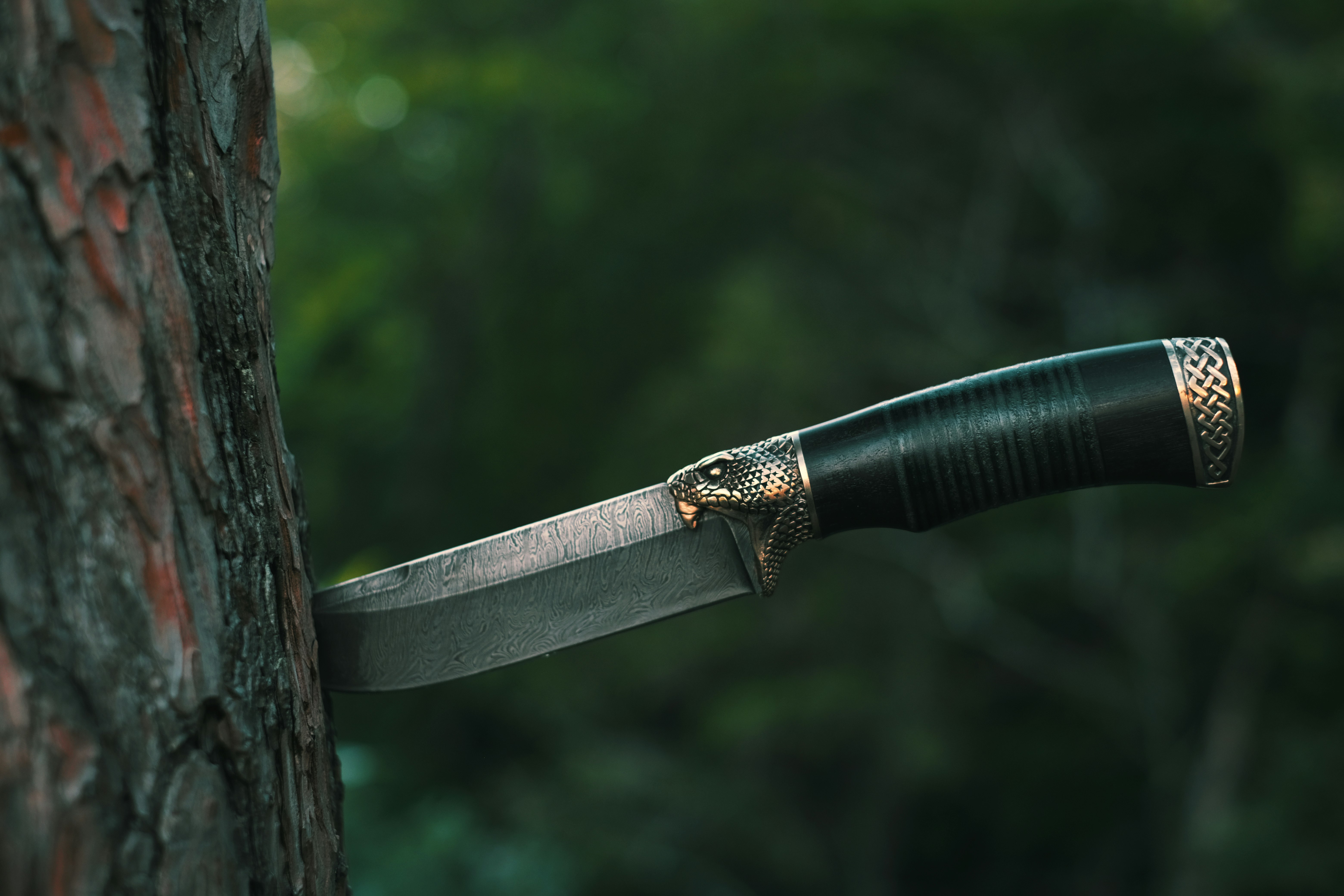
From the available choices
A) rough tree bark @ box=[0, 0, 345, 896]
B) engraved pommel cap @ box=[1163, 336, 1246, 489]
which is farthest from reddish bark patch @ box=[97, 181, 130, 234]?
engraved pommel cap @ box=[1163, 336, 1246, 489]

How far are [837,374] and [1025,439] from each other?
18.9ft

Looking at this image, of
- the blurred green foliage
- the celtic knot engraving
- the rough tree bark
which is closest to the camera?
the rough tree bark

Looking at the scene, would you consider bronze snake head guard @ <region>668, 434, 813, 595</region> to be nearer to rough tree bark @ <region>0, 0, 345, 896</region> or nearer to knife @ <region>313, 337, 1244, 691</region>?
knife @ <region>313, 337, 1244, 691</region>

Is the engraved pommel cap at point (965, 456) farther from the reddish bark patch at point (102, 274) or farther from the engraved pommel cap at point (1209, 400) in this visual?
the reddish bark patch at point (102, 274)

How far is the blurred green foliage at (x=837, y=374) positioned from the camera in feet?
17.9

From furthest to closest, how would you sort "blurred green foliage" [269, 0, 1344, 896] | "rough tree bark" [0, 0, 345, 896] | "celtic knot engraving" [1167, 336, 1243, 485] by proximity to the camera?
"blurred green foliage" [269, 0, 1344, 896]
"celtic knot engraving" [1167, 336, 1243, 485]
"rough tree bark" [0, 0, 345, 896]

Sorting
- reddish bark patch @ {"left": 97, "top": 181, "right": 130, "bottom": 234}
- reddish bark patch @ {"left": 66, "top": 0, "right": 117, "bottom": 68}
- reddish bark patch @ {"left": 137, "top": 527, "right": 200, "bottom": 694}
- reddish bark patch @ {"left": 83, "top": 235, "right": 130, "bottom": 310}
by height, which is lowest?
reddish bark patch @ {"left": 137, "top": 527, "right": 200, "bottom": 694}

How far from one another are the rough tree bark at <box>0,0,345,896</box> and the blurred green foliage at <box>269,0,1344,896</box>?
13.5 feet

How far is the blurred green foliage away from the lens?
5465mm

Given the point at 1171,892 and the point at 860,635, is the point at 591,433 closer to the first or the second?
the point at 860,635

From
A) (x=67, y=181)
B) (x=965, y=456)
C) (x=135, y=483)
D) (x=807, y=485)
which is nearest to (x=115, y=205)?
(x=67, y=181)

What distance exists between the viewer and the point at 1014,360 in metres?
6.18

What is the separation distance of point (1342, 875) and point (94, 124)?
5768mm

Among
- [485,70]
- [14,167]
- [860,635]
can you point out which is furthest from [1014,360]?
[14,167]
